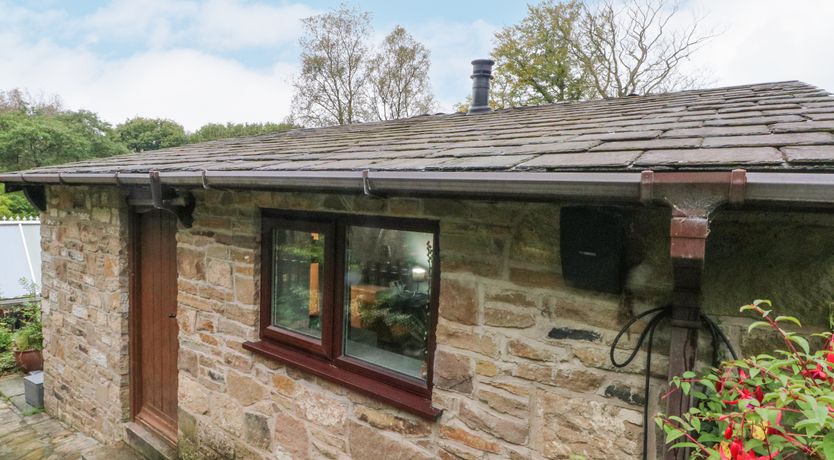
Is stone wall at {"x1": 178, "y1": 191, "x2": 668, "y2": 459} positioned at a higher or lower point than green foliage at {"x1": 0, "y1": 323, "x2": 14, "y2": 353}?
higher

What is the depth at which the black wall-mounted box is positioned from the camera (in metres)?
1.88

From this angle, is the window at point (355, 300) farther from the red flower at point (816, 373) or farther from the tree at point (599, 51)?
the tree at point (599, 51)

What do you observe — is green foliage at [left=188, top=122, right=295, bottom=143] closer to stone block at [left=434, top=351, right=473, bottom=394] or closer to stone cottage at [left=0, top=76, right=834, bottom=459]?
stone cottage at [left=0, top=76, right=834, bottom=459]

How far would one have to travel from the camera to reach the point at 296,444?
3172 millimetres

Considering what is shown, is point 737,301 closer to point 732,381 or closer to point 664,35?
point 732,381

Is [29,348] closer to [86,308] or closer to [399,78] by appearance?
[86,308]

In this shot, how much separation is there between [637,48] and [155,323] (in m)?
16.2

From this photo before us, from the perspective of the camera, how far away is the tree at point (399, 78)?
18.4 meters

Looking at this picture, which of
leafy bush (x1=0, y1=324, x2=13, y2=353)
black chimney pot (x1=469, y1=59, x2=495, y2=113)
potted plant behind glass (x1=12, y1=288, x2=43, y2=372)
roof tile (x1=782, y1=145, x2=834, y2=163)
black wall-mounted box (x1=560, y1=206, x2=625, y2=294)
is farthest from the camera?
leafy bush (x1=0, y1=324, x2=13, y2=353)

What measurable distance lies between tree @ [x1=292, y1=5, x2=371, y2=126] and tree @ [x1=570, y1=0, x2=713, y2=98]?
834 centimetres

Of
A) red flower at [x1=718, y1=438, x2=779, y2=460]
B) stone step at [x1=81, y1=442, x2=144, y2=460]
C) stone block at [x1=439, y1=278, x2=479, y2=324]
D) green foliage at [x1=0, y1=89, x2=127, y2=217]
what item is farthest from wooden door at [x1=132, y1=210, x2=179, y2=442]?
green foliage at [x1=0, y1=89, x2=127, y2=217]

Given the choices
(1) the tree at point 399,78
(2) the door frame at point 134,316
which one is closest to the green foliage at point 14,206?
(1) the tree at point 399,78

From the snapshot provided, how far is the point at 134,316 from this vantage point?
15.8 ft

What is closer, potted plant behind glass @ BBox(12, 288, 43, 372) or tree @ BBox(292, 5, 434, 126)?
potted plant behind glass @ BBox(12, 288, 43, 372)
